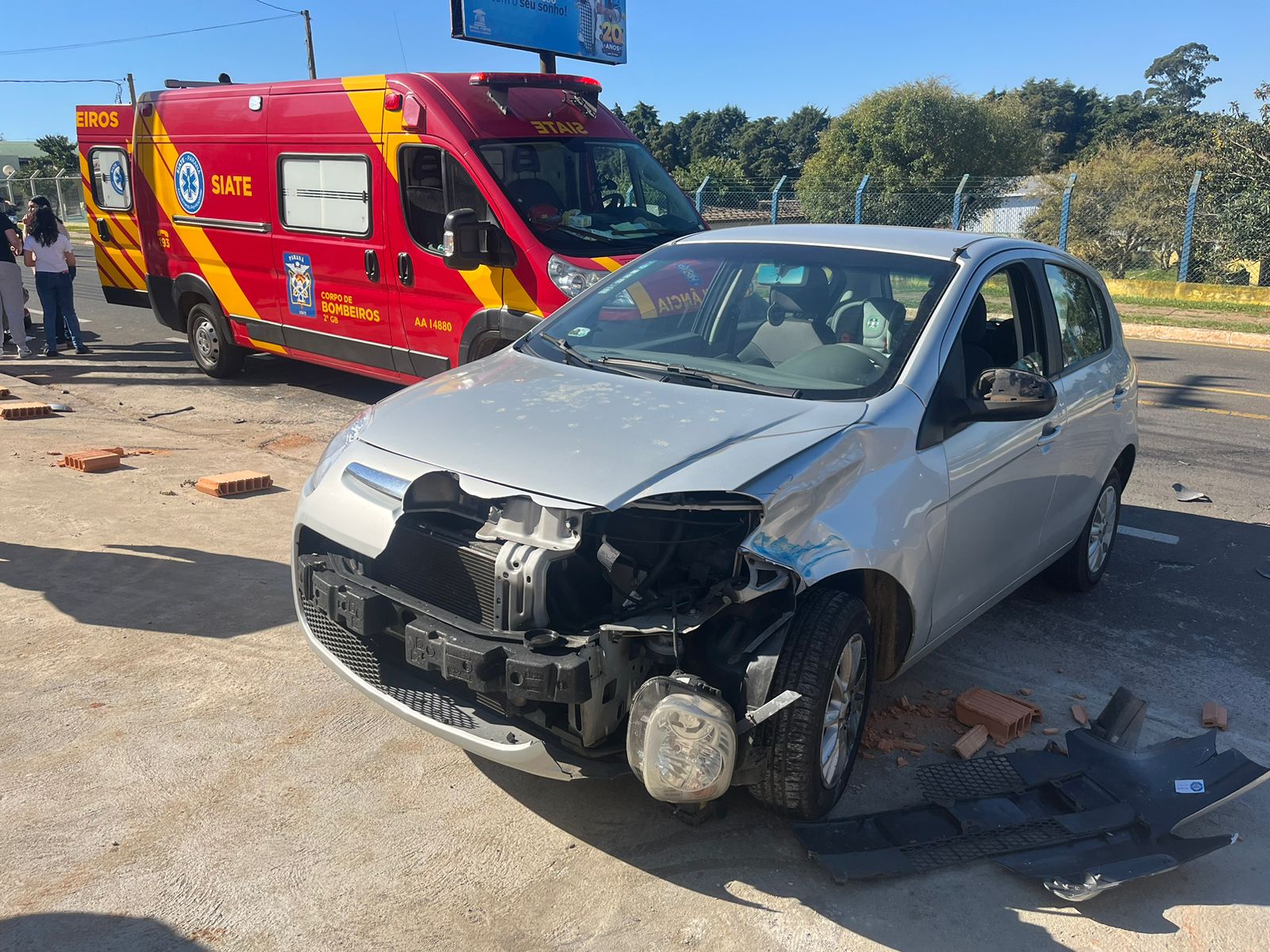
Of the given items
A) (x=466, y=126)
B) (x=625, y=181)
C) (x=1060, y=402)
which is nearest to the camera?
(x=1060, y=402)

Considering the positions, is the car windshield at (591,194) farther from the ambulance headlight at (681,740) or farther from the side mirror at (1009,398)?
the ambulance headlight at (681,740)

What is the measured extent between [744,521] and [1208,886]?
173 cm

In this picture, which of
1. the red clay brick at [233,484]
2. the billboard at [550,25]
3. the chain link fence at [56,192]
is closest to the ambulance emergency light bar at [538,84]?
the red clay brick at [233,484]

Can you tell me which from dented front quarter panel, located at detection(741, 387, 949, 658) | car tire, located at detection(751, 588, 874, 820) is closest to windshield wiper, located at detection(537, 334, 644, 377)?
dented front quarter panel, located at detection(741, 387, 949, 658)

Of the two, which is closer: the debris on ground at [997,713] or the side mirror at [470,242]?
the debris on ground at [997,713]

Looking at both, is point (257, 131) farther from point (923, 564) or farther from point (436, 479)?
point (923, 564)

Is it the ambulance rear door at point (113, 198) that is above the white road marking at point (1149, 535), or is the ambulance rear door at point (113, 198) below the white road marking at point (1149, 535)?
above

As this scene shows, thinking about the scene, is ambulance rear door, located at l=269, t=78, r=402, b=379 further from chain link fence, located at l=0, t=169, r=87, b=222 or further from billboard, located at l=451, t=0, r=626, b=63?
chain link fence, located at l=0, t=169, r=87, b=222

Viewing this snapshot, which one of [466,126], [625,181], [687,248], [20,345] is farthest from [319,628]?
[20,345]

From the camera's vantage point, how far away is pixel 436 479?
3211 millimetres

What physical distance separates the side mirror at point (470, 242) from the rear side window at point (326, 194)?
1.25 metres

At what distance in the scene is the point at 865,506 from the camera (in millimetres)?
3236

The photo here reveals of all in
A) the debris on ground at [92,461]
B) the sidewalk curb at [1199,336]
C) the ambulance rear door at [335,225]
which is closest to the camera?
the debris on ground at [92,461]

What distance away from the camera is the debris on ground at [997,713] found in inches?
152
